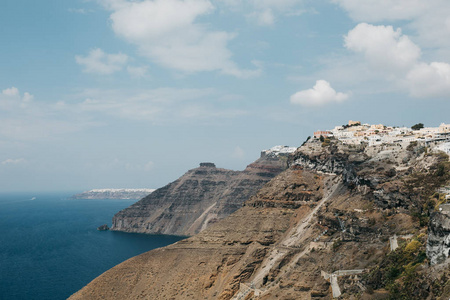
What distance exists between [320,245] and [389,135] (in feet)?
170

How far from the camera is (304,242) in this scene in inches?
3561

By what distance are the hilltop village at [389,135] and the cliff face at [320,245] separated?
471 centimetres

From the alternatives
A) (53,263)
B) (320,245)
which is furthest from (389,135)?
(53,263)

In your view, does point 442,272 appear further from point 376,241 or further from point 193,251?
point 193,251

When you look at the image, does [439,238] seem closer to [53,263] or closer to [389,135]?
[389,135]

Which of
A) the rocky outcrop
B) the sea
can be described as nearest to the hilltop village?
the rocky outcrop

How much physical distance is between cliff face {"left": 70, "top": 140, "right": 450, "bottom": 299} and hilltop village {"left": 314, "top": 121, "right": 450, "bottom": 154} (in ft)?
15.5

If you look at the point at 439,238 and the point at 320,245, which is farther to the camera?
the point at 320,245

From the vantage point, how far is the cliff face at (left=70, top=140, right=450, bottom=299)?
57.8 meters

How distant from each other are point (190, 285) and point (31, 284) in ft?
199

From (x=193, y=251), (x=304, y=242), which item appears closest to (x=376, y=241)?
(x=304, y=242)

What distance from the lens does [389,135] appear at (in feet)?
391

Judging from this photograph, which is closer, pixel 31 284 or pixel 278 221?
pixel 278 221

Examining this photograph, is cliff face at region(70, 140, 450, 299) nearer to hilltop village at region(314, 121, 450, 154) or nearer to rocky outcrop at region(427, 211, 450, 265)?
rocky outcrop at region(427, 211, 450, 265)
